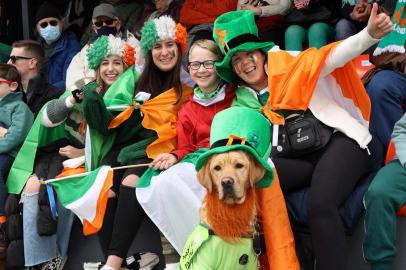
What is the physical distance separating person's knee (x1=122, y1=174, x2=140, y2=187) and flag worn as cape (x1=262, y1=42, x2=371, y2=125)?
88 centimetres

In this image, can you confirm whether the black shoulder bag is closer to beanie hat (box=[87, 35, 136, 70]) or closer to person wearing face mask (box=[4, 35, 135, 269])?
person wearing face mask (box=[4, 35, 135, 269])

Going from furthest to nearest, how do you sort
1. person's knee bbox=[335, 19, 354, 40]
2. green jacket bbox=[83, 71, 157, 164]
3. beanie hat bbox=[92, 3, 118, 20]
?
beanie hat bbox=[92, 3, 118, 20]
person's knee bbox=[335, 19, 354, 40]
green jacket bbox=[83, 71, 157, 164]

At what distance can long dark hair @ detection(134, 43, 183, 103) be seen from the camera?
13.8 feet

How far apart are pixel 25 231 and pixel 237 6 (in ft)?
7.91

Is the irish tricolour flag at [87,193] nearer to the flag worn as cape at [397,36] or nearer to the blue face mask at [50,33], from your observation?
the flag worn as cape at [397,36]

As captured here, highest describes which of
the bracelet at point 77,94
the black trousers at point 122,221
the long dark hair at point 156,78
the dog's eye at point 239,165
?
the long dark hair at point 156,78

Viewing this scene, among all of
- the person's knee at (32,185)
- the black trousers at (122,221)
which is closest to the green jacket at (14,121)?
the person's knee at (32,185)

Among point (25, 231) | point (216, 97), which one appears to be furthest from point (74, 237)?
point (216, 97)

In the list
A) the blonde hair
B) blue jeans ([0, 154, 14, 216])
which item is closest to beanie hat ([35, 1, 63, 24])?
blue jeans ([0, 154, 14, 216])

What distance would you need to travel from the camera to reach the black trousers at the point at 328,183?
3098 mm

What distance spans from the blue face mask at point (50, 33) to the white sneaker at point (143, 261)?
2.69 metres

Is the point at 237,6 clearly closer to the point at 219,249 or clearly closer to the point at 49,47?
the point at 49,47

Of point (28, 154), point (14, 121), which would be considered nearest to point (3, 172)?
point (28, 154)

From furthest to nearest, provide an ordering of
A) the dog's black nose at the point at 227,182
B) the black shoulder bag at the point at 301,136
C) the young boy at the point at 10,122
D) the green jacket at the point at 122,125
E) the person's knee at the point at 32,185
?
the young boy at the point at 10,122 < the person's knee at the point at 32,185 < the green jacket at the point at 122,125 < the black shoulder bag at the point at 301,136 < the dog's black nose at the point at 227,182
